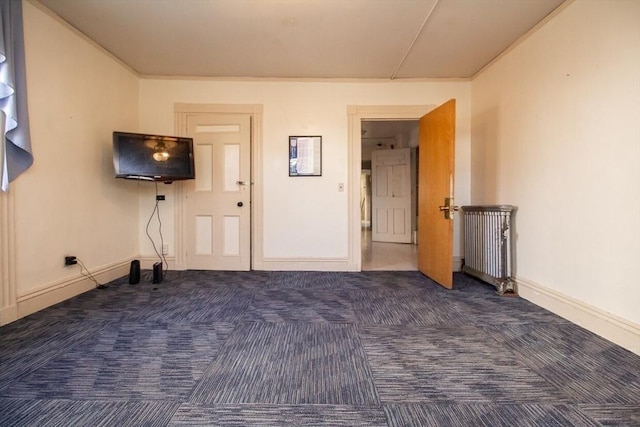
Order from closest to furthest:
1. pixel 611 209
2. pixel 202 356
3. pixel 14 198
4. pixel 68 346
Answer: pixel 202 356
pixel 68 346
pixel 611 209
pixel 14 198

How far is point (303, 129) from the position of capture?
12.5 ft

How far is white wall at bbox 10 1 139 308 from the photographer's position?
2.35 m

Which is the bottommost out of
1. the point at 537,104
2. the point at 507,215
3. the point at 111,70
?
the point at 507,215

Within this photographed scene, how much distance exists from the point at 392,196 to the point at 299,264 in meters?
3.59

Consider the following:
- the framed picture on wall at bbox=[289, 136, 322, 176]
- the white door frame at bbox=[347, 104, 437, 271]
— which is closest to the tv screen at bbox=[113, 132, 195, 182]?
the framed picture on wall at bbox=[289, 136, 322, 176]

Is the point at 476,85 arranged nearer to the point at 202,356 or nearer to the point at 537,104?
the point at 537,104

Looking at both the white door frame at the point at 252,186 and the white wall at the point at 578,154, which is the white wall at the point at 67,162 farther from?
the white wall at the point at 578,154

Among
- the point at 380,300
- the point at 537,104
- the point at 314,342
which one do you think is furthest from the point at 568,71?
the point at 314,342

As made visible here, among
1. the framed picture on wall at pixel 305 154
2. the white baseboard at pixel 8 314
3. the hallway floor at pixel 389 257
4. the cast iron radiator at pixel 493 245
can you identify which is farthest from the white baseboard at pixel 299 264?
the white baseboard at pixel 8 314

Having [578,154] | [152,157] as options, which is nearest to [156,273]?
[152,157]

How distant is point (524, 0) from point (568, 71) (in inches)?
26.4

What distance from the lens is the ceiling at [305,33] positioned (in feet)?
7.82

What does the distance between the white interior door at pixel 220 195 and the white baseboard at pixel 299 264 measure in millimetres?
244

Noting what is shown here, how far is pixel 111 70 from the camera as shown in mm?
A: 3266
